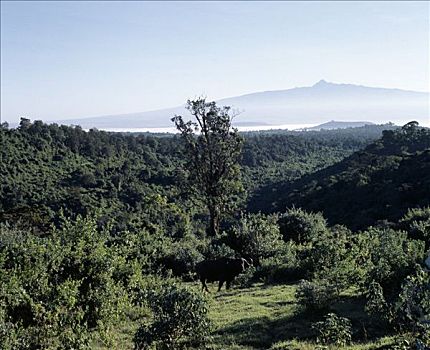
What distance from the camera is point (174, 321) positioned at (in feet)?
24.5

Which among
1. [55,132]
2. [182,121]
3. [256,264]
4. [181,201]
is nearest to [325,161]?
Result: [181,201]

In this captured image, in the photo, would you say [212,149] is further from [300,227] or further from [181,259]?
[181,259]

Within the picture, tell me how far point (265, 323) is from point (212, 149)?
15080mm

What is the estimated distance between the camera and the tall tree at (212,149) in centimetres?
2405

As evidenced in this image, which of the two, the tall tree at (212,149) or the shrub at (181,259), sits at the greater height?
the tall tree at (212,149)

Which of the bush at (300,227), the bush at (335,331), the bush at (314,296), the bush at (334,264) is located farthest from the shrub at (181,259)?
the bush at (335,331)

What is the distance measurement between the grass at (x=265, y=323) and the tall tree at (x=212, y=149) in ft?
38.6

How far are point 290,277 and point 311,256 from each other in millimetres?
1308

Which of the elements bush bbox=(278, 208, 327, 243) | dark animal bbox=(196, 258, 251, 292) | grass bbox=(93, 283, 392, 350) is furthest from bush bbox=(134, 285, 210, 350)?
bush bbox=(278, 208, 327, 243)

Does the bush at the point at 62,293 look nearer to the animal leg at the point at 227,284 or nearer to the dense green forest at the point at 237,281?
the dense green forest at the point at 237,281

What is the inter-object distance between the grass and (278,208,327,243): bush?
7.95 m

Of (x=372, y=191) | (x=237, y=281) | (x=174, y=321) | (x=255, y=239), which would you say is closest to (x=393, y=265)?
(x=174, y=321)

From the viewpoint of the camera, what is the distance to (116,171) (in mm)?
61719

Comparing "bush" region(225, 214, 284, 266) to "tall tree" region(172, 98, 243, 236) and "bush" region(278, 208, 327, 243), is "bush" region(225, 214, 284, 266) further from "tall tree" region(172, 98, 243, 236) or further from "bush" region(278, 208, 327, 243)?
"tall tree" region(172, 98, 243, 236)
